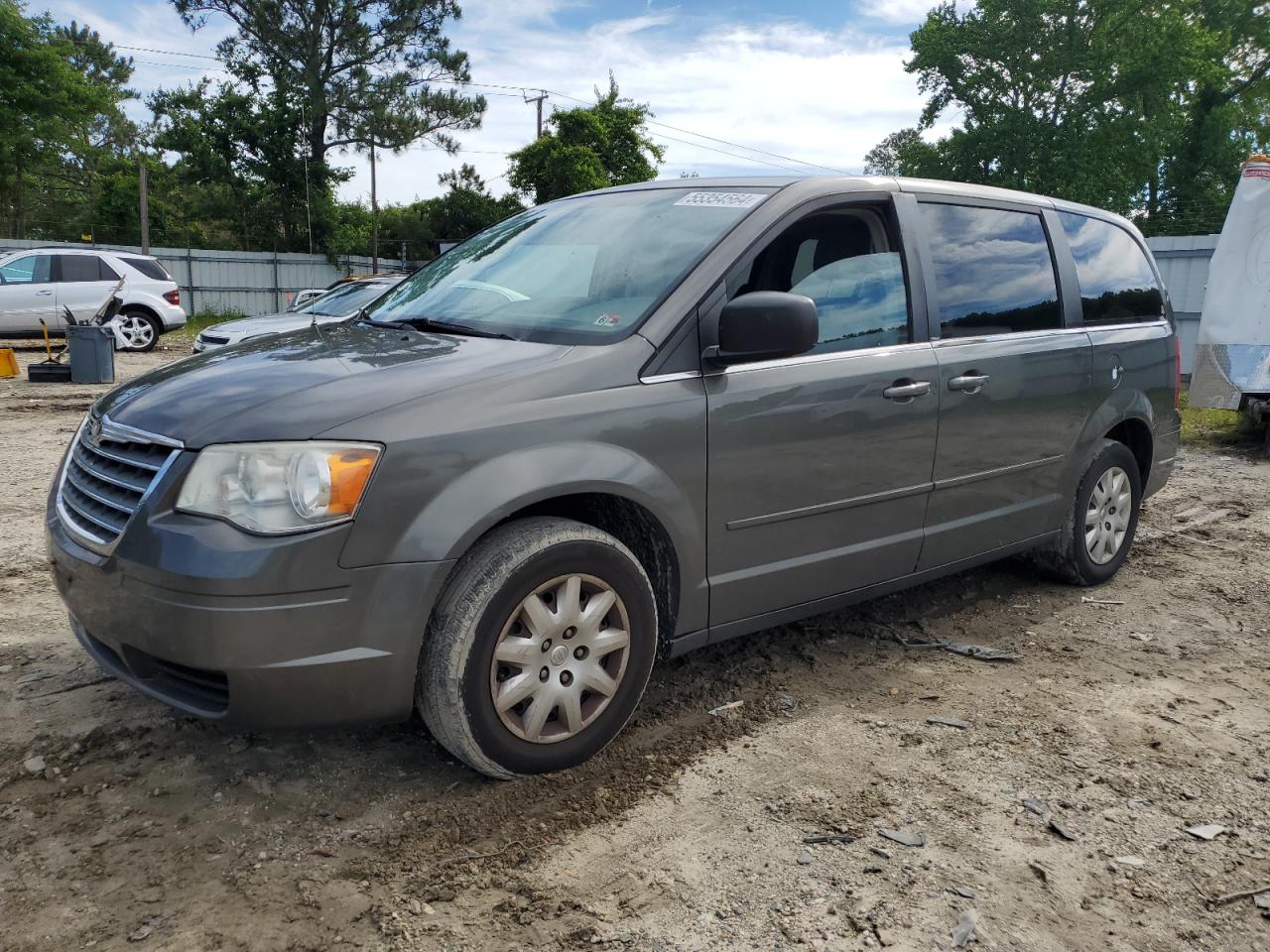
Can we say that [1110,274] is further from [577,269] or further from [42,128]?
[42,128]

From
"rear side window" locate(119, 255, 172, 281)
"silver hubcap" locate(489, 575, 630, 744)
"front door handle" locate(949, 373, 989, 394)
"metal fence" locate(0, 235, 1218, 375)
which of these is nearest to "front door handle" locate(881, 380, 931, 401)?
"front door handle" locate(949, 373, 989, 394)

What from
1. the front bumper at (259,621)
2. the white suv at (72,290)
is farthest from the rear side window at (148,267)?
the front bumper at (259,621)

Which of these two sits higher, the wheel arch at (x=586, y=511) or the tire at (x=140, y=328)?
the tire at (x=140, y=328)

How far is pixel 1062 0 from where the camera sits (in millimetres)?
40312

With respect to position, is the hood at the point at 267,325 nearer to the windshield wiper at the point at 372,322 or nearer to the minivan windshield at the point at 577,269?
the windshield wiper at the point at 372,322

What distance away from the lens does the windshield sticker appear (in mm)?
3406

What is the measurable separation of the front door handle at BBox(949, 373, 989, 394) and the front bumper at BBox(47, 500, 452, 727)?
6.99ft

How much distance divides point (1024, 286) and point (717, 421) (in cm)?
194

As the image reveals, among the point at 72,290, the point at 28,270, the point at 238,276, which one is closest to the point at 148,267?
the point at 72,290

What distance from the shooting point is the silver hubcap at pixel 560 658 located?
2.71 metres

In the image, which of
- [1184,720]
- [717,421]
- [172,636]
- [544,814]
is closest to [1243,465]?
[1184,720]

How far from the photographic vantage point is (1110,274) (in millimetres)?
4785

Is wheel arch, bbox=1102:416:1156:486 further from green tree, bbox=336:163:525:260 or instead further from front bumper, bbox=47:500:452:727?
green tree, bbox=336:163:525:260

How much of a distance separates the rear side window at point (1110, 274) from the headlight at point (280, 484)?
11.5 feet
